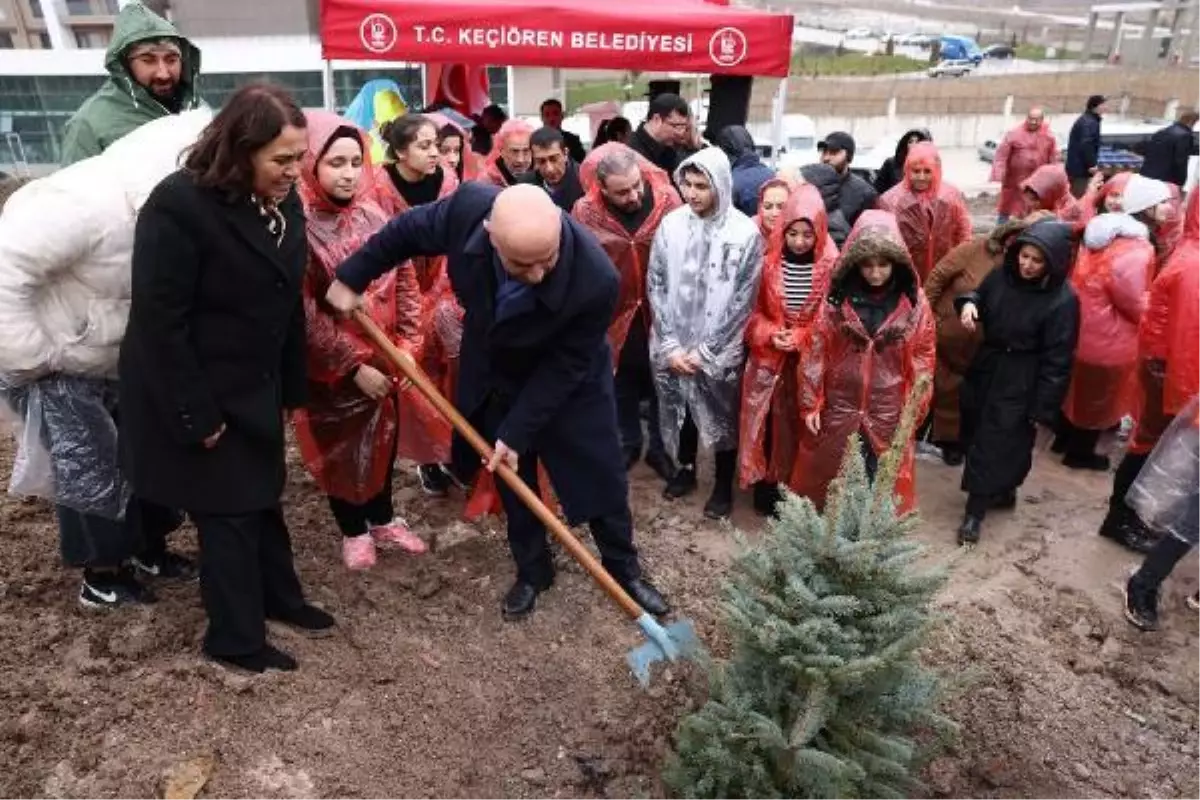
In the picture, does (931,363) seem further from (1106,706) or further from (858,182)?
(858,182)

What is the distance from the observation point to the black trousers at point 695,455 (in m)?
4.03

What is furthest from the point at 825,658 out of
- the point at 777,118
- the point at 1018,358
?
the point at 777,118

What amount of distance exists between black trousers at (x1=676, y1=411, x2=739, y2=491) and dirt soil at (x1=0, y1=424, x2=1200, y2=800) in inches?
19.2

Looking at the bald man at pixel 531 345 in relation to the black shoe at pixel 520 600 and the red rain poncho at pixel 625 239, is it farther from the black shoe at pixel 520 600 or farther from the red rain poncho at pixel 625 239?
the red rain poncho at pixel 625 239

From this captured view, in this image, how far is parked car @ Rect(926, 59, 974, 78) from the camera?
113 ft

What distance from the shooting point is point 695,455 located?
13.8ft

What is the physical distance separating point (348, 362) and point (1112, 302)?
11.5 ft

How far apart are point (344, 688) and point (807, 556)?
5.22ft

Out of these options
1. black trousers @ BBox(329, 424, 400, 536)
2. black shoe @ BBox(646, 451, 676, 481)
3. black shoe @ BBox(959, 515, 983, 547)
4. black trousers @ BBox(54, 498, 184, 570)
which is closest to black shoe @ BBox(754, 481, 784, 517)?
black shoe @ BBox(646, 451, 676, 481)

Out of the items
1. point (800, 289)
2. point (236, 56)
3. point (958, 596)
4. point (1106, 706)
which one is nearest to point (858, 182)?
point (800, 289)

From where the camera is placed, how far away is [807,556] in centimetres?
207

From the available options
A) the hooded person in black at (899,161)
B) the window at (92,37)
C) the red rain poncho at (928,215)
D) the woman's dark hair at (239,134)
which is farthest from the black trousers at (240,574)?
the window at (92,37)

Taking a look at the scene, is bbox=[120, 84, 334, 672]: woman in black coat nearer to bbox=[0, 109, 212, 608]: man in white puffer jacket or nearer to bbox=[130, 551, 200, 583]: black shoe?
bbox=[0, 109, 212, 608]: man in white puffer jacket

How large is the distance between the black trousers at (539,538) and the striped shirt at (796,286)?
1.17 metres
